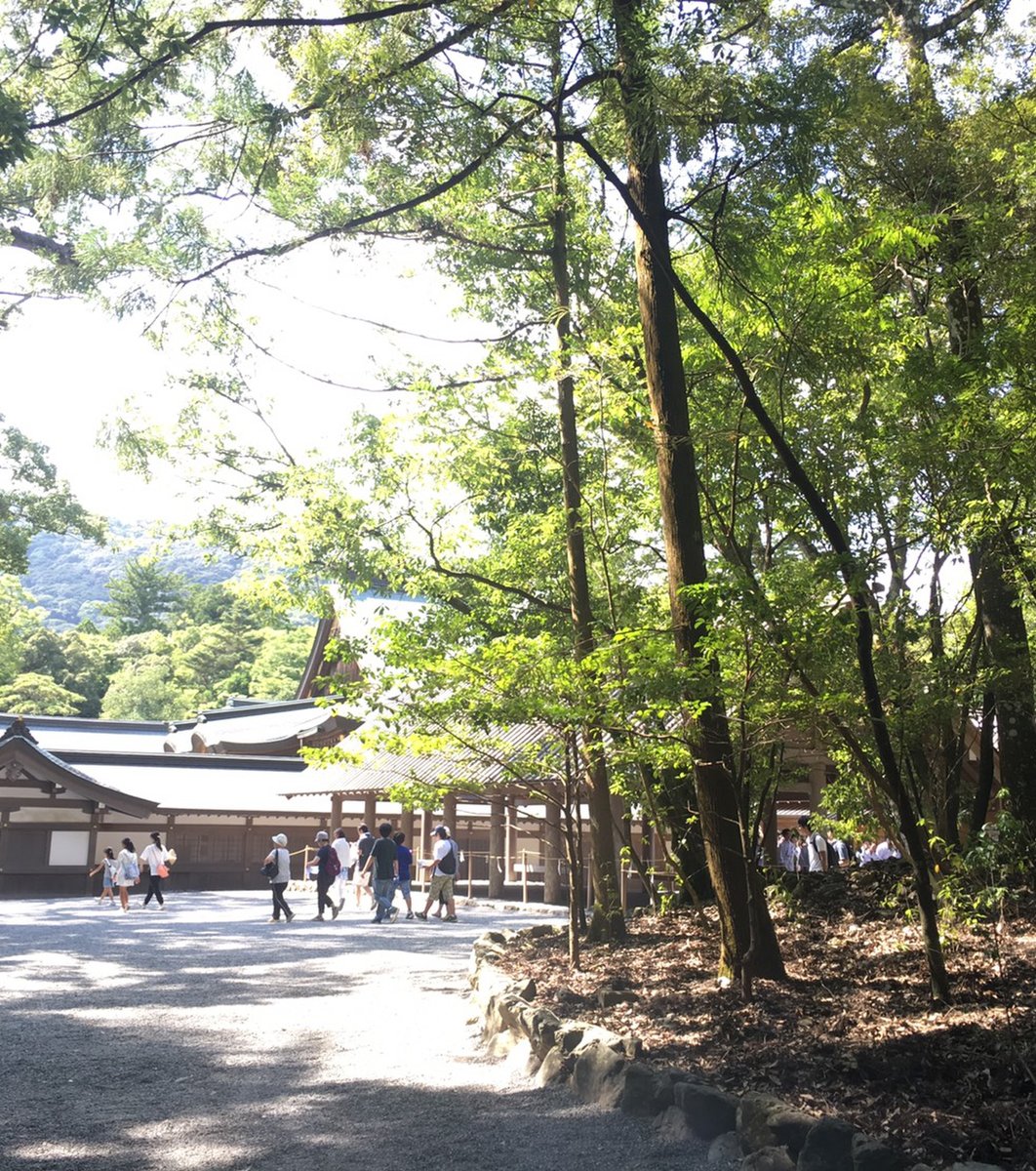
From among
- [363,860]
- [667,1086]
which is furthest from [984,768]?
[363,860]

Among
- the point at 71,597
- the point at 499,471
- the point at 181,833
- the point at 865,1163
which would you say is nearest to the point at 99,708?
the point at 181,833

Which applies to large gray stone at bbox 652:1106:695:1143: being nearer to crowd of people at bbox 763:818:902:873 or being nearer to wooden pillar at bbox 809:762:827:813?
wooden pillar at bbox 809:762:827:813

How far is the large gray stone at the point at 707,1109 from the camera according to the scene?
483 cm

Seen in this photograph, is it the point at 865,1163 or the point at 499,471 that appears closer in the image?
the point at 865,1163

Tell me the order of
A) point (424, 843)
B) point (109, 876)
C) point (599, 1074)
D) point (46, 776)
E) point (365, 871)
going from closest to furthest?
1. point (599, 1074)
2. point (365, 871)
3. point (109, 876)
4. point (46, 776)
5. point (424, 843)

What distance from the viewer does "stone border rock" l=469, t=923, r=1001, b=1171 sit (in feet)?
13.5

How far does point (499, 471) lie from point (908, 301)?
17.6ft

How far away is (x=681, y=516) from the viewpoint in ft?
25.4

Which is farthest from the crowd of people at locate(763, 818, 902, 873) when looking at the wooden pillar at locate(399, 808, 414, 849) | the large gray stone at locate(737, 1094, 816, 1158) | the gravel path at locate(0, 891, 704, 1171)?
the large gray stone at locate(737, 1094, 816, 1158)

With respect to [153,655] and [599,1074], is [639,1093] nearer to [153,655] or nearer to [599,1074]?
[599,1074]

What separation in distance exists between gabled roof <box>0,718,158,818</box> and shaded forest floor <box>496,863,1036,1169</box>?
53.2 ft

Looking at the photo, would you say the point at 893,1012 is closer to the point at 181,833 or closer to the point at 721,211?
the point at 721,211

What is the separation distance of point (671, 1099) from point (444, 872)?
12.8 meters

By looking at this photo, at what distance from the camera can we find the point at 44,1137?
502cm
